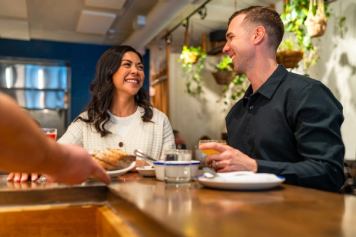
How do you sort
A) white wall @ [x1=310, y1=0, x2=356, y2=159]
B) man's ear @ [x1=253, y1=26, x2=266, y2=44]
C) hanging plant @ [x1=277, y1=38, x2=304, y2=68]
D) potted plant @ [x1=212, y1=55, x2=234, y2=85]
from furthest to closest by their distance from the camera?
potted plant @ [x1=212, y1=55, x2=234, y2=85]
white wall @ [x1=310, y1=0, x2=356, y2=159]
hanging plant @ [x1=277, y1=38, x2=304, y2=68]
man's ear @ [x1=253, y1=26, x2=266, y2=44]

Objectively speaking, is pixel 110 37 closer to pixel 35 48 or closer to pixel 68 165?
pixel 35 48

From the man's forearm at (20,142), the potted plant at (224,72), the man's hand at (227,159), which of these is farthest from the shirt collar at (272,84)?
the potted plant at (224,72)

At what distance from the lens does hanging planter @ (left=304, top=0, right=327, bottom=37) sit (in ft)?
10.5

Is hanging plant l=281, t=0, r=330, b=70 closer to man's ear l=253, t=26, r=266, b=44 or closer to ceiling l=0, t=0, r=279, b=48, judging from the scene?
man's ear l=253, t=26, r=266, b=44

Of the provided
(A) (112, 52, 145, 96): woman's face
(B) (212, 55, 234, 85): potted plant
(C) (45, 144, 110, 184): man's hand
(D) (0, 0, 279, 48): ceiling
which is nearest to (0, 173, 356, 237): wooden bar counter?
(C) (45, 144, 110, 184): man's hand

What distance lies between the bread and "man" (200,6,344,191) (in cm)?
36

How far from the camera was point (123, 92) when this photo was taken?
259 cm

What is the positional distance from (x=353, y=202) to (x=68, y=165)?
0.64 m

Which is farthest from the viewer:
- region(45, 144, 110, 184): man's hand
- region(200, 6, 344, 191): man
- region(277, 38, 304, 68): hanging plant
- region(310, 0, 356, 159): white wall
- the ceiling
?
the ceiling

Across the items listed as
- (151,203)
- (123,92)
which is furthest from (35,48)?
(151,203)

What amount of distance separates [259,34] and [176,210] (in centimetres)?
152

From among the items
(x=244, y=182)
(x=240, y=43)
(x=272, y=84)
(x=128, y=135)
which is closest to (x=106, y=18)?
(x=128, y=135)

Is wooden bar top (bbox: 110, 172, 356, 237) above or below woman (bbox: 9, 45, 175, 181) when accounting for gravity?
below

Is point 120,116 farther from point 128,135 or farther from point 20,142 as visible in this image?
point 20,142
